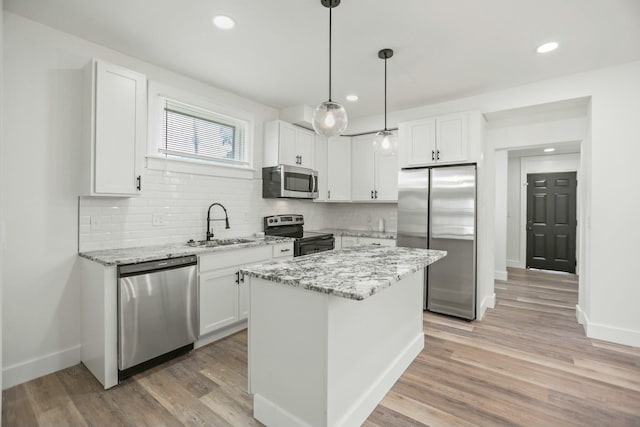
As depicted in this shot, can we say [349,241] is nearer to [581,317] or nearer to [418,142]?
[418,142]

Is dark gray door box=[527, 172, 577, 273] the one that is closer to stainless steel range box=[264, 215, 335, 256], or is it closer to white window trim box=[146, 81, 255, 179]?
stainless steel range box=[264, 215, 335, 256]

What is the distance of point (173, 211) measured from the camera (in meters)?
3.19

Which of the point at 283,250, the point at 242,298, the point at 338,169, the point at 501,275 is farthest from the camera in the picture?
the point at 501,275

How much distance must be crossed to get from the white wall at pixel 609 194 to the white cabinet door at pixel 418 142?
114 centimetres

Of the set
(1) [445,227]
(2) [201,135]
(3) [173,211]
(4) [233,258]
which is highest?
(2) [201,135]

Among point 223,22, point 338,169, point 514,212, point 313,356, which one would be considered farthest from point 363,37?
point 514,212

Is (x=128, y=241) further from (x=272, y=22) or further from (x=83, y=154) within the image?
(x=272, y=22)

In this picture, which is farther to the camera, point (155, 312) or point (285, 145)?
point (285, 145)

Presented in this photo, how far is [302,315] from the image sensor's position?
5.49ft

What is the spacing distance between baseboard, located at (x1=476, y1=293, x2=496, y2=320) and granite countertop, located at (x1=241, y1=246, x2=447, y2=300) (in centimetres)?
170

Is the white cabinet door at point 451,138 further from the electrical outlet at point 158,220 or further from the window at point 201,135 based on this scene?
the electrical outlet at point 158,220

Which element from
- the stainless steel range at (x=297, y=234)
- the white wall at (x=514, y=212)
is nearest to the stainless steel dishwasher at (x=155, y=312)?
the stainless steel range at (x=297, y=234)

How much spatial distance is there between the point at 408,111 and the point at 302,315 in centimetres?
355

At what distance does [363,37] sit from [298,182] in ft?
6.79
